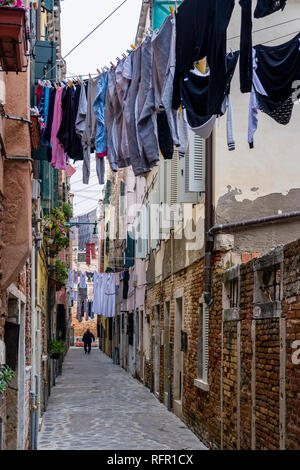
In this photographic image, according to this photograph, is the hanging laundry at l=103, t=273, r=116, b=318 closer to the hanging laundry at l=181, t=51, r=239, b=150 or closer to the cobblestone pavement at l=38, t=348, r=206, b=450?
the cobblestone pavement at l=38, t=348, r=206, b=450

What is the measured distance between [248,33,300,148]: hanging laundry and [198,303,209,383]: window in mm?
5075

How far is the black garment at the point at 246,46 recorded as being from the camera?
21.6 feet

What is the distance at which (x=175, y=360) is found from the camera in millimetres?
16188

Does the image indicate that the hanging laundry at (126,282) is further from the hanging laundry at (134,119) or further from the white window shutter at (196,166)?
the hanging laundry at (134,119)

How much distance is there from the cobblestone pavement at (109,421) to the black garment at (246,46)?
23.2ft

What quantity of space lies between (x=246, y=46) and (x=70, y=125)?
4.62 m

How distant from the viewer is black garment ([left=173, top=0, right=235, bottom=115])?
688 cm

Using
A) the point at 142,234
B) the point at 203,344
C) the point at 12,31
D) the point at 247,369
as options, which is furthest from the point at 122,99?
the point at 142,234

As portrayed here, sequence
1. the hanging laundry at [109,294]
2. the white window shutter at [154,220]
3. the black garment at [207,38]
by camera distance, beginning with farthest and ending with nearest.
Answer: the hanging laundry at [109,294] → the white window shutter at [154,220] → the black garment at [207,38]

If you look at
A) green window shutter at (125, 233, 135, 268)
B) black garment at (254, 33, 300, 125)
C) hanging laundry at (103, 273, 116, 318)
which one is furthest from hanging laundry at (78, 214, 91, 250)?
black garment at (254, 33, 300, 125)

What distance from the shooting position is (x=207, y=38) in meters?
7.20

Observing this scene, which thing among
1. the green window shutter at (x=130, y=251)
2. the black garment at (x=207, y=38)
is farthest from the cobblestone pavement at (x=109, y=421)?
the black garment at (x=207, y=38)

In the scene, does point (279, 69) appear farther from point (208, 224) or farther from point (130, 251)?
point (130, 251)

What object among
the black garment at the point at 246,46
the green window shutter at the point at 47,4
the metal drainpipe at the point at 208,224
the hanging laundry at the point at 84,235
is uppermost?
the green window shutter at the point at 47,4
